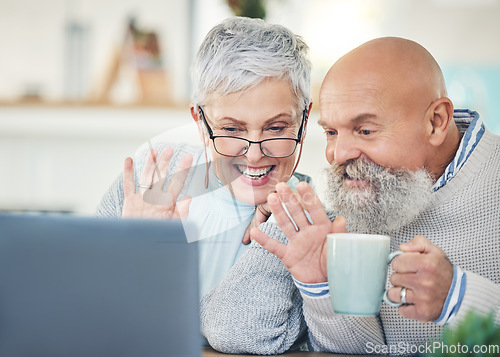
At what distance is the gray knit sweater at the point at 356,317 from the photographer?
964 mm

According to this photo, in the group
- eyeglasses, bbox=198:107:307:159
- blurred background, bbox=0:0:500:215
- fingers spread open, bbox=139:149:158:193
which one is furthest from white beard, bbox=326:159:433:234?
blurred background, bbox=0:0:500:215

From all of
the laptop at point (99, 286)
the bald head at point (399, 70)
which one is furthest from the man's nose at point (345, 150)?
the laptop at point (99, 286)

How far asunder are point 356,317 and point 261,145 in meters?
0.36

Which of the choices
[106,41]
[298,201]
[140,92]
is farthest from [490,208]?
[106,41]

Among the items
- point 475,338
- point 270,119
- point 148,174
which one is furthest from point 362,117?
point 475,338

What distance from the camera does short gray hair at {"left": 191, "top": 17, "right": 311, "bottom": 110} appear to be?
1116mm

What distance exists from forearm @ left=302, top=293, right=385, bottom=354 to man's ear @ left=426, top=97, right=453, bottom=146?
1.11ft

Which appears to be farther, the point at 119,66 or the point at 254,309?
the point at 119,66

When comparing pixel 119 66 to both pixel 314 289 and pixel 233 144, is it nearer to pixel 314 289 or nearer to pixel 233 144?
pixel 233 144

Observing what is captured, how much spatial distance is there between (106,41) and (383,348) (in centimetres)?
181

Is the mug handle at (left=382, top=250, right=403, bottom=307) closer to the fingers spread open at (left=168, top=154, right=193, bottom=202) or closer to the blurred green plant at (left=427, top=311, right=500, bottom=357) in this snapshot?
the blurred green plant at (left=427, top=311, right=500, bottom=357)

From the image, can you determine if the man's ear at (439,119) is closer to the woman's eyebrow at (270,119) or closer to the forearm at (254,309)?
the woman's eyebrow at (270,119)

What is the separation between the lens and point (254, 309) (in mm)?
982

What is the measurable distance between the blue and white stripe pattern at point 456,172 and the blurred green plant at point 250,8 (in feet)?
2.60
